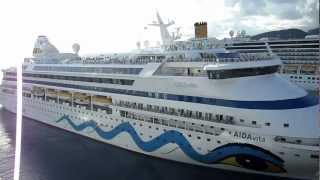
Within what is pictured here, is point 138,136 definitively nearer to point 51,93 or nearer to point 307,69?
point 51,93

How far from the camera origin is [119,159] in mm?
23281

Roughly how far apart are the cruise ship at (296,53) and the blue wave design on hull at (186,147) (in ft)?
100

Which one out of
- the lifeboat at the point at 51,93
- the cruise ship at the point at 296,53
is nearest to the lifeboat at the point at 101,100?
the lifeboat at the point at 51,93

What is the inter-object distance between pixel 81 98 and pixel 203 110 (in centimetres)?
1178

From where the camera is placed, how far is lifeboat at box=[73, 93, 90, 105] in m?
27.8

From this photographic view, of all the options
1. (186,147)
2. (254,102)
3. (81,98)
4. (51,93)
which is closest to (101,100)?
(81,98)

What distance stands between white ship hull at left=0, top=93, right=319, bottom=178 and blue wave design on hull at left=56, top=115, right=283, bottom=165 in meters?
0.15

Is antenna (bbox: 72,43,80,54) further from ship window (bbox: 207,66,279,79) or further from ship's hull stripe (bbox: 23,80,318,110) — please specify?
ship window (bbox: 207,66,279,79)

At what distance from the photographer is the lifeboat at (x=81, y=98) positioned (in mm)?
27828

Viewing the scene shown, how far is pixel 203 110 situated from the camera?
20.1 meters

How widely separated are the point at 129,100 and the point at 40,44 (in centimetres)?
2418

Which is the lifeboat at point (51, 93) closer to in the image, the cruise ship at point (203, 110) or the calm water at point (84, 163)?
the cruise ship at point (203, 110)

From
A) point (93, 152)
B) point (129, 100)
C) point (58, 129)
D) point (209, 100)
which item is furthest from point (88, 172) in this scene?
point (58, 129)

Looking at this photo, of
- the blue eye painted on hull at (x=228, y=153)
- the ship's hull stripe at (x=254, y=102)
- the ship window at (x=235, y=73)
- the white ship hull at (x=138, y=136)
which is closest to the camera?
the white ship hull at (x=138, y=136)
